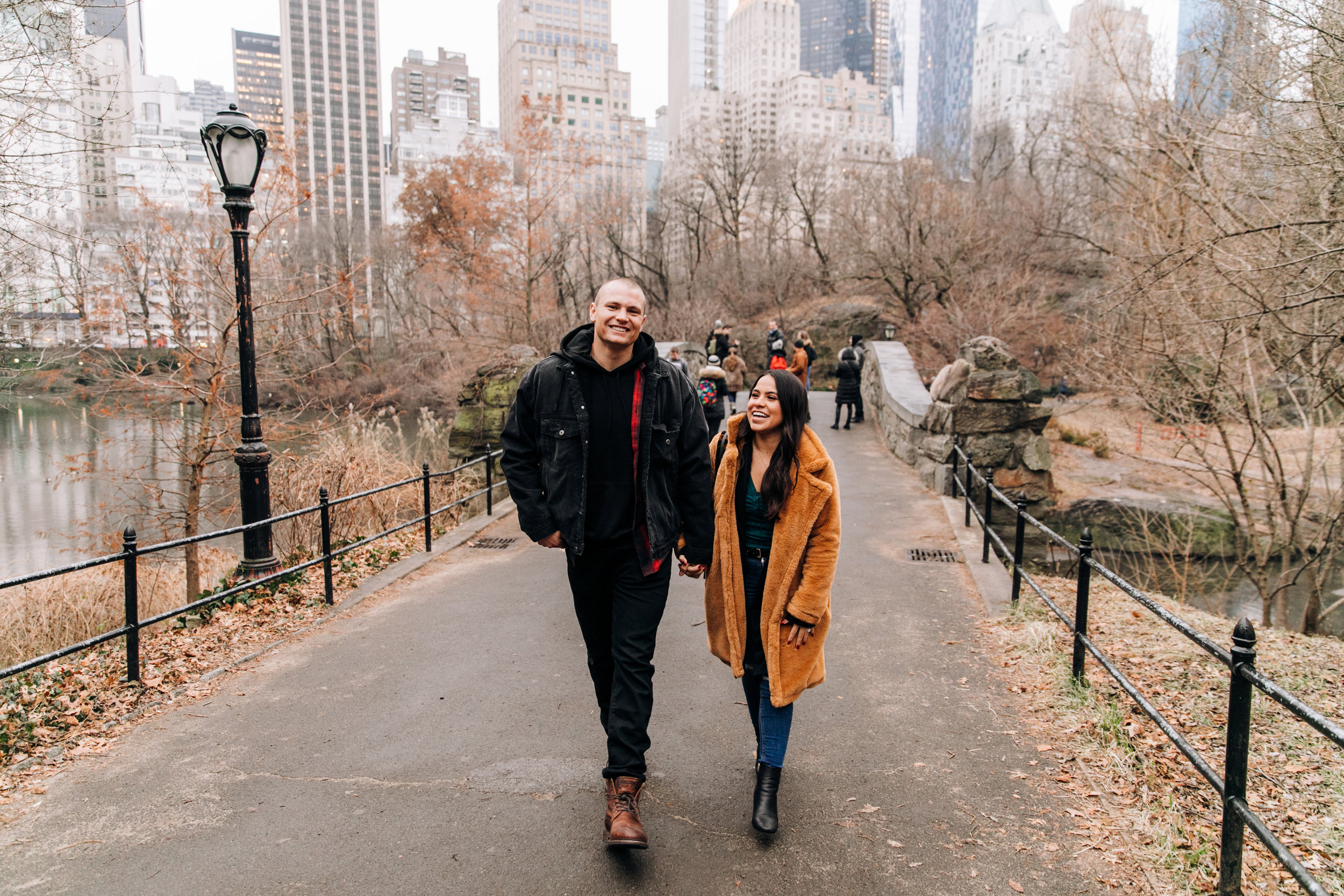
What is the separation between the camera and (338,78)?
19625 cm

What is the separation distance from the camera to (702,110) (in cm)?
14212

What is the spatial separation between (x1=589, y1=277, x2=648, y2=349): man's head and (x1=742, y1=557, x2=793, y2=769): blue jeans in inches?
40.7

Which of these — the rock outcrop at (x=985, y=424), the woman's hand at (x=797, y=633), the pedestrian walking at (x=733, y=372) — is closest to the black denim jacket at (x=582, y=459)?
the woman's hand at (x=797, y=633)

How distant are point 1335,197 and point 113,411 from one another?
12.7 meters

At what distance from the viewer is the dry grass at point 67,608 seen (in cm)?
799

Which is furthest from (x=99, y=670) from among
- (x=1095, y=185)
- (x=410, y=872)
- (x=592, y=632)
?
(x=1095, y=185)

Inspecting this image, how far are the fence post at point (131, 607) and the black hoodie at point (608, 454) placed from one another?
3181mm

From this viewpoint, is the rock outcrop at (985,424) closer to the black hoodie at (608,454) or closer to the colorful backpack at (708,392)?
the colorful backpack at (708,392)

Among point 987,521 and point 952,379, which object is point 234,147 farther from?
point 952,379

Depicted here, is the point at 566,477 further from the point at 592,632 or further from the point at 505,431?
the point at 592,632

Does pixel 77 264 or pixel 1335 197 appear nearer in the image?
pixel 1335 197

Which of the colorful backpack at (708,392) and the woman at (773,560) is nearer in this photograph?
the woman at (773,560)

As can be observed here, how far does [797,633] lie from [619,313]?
144 centimetres

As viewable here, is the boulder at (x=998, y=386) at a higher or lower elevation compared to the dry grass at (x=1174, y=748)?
higher
